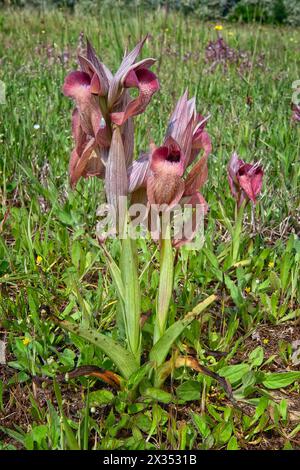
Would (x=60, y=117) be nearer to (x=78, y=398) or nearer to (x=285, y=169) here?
(x=285, y=169)

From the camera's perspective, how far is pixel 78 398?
128cm

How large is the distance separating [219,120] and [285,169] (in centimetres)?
69

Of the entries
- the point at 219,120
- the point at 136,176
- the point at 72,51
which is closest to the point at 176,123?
the point at 136,176

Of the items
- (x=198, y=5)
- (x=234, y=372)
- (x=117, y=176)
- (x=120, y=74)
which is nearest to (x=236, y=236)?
(x=234, y=372)

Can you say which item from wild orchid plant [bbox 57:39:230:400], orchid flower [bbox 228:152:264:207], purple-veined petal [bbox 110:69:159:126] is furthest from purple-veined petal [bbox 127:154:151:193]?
orchid flower [bbox 228:152:264:207]

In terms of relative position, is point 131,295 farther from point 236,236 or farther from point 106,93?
point 236,236

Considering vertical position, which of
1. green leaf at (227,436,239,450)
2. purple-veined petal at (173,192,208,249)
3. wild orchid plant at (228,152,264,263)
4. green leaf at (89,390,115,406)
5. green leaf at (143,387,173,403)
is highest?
purple-veined petal at (173,192,208,249)

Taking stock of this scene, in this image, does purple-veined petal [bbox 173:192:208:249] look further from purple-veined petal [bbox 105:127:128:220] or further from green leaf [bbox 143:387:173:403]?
green leaf [bbox 143:387:173:403]

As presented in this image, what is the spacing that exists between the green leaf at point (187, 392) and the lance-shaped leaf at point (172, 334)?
2.8 inches

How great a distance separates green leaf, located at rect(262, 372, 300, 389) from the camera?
1.29 meters

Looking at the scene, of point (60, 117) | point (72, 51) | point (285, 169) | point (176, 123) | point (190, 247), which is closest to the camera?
point (176, 123)

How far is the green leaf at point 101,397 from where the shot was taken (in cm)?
121

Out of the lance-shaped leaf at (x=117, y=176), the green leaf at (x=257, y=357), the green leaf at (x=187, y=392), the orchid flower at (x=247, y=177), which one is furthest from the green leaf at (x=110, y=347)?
the orchid flower at (x=247, y=177)

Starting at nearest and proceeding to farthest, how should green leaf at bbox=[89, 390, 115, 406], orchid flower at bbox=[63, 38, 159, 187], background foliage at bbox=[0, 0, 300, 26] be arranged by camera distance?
orchid flower at bbox=[63, 38, 159, 187], green leaf at bbox=[89, 390, 115, 406], background foliage at bbox=[0, 0, 300, 26]
